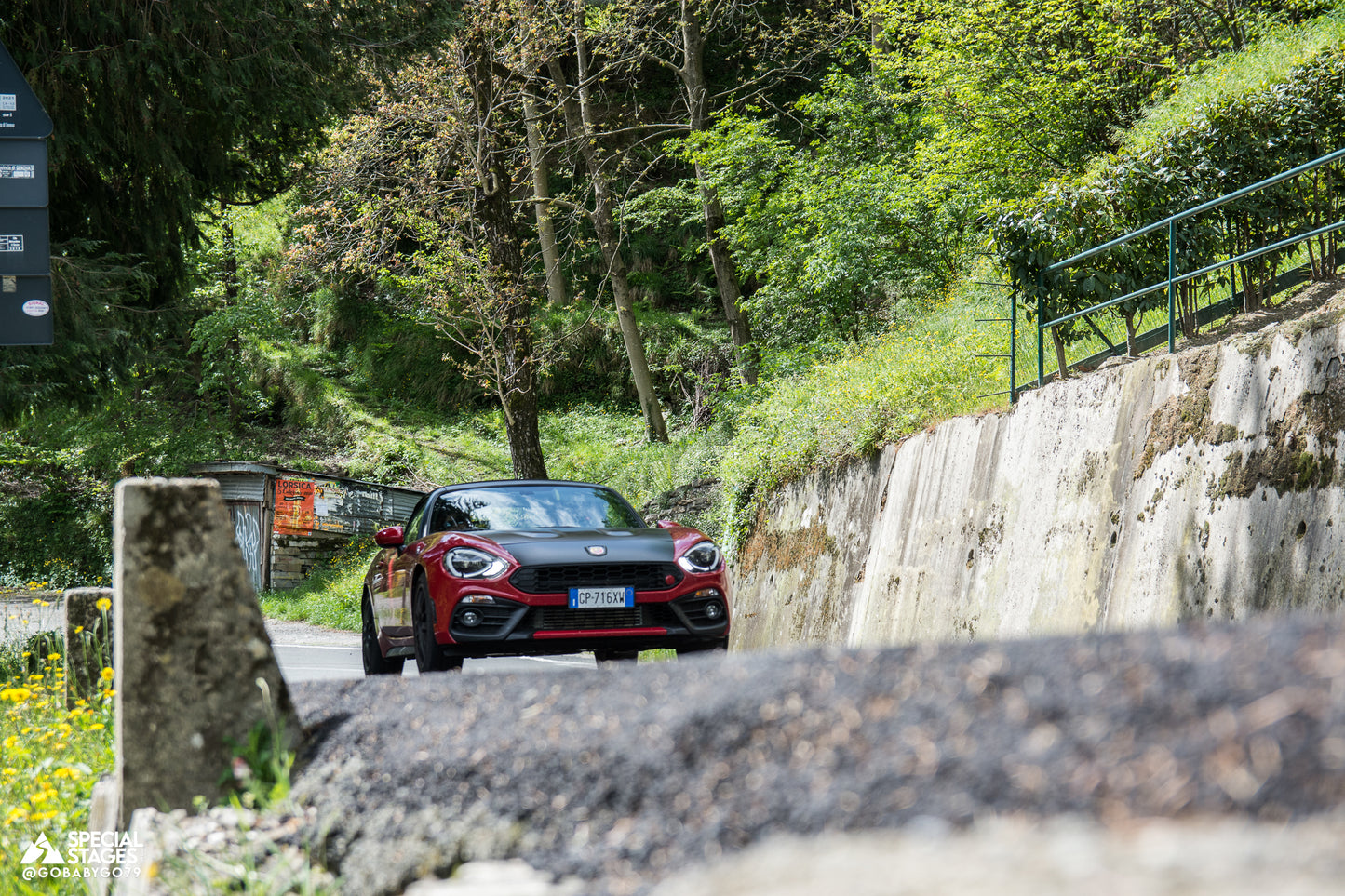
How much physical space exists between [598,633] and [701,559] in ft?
3.11

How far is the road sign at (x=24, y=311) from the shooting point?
8102 millimetres

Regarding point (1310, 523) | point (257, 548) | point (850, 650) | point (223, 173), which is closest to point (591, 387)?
point (257, 548)

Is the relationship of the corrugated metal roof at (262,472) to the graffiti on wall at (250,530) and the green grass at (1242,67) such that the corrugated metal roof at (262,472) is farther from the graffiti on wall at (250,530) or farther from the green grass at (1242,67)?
the green grass at (1242,67)

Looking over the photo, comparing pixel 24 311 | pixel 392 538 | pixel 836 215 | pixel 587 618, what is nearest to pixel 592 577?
pixel 587 618

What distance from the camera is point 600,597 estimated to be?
7.71m

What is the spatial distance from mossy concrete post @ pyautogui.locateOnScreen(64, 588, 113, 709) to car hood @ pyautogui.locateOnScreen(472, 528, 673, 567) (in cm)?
240

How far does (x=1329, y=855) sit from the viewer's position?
5.63 ft

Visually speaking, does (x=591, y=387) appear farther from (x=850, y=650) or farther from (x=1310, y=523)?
(x=850, y=650)

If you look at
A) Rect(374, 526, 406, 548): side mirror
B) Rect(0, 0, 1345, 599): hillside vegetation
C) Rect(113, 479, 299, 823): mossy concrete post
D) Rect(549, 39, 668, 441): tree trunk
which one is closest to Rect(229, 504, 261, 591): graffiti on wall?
Rect(0, 0, 1345, 599): hillside vegetation

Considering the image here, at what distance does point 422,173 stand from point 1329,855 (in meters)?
22.2

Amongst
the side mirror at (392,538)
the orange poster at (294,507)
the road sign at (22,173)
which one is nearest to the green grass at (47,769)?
the side mirror at (392,538)

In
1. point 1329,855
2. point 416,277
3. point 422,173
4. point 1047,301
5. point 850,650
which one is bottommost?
point 1329,855

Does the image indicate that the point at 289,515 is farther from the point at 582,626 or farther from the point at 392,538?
the point at 582,626

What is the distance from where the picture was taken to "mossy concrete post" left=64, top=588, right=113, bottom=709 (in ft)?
21.4
